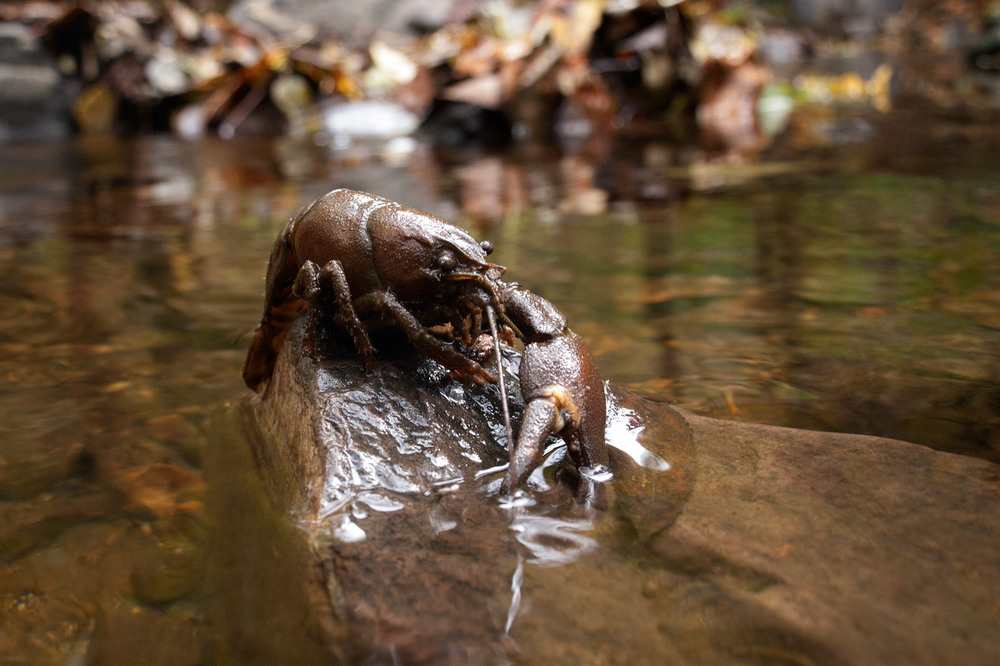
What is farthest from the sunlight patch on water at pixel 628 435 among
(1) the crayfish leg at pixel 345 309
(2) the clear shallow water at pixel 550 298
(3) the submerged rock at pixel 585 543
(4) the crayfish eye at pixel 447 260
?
(1) the crayfish leg at pixel 345 309

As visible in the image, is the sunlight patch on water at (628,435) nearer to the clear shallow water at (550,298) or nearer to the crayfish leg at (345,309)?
the clear shallow water at (550,298)

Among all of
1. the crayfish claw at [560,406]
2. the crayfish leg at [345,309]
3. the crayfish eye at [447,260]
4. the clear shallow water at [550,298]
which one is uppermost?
the crayfish eye at [447,260]

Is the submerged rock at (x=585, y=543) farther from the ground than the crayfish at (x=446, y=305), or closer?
closer

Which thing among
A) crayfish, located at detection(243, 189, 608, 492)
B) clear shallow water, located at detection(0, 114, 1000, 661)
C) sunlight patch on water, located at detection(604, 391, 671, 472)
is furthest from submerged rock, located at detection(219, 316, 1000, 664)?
clear shallow water, located at detection(0, 114, 1000, 661)

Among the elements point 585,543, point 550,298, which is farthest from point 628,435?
point 550,298

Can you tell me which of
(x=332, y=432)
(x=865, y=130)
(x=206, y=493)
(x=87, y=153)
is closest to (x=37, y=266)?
(x=206, y=493)

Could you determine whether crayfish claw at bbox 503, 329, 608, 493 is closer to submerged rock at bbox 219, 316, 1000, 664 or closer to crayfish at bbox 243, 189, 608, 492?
crayfish at bbox 243, 189, 608, 492

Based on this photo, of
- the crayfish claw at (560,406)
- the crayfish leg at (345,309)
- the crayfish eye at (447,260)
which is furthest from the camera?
the crayfish leg at (345,309)
